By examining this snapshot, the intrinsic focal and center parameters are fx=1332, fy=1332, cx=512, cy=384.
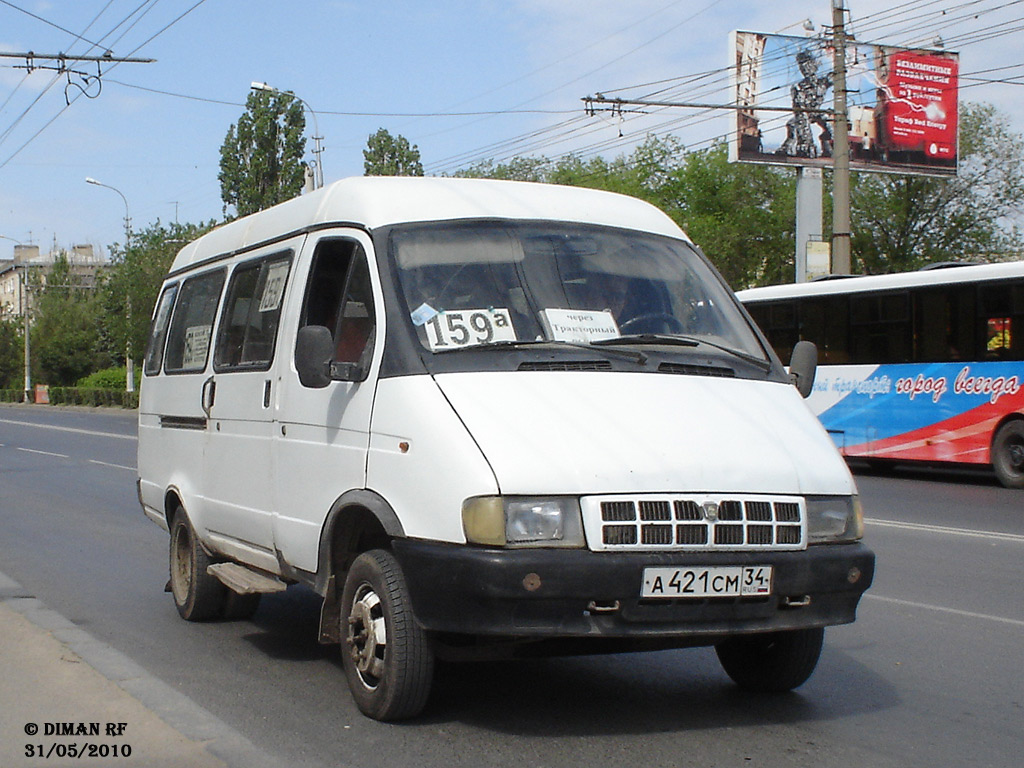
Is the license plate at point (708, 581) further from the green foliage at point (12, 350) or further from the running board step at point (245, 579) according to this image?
the green foliage at point (12, 350)

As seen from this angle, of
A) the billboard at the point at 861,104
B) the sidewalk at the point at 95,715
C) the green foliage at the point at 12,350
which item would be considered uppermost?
the billboard at the point at 861,104

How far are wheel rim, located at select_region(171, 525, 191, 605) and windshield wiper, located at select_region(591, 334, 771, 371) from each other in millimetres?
3219

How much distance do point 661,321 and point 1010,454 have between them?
13.2 m

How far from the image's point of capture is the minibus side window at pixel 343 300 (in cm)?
565

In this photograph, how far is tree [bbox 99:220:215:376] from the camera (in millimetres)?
55688

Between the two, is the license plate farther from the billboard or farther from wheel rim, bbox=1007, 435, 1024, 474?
the billboard

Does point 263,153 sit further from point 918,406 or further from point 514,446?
point 514,446

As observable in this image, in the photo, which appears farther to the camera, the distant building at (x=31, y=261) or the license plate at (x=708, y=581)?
the distant building at (x=31, y=261)

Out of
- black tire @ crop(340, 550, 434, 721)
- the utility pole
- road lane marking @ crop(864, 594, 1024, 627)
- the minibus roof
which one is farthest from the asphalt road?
the utility pole

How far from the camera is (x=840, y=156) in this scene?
80.7 feet

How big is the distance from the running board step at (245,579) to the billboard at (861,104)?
87.1 ft

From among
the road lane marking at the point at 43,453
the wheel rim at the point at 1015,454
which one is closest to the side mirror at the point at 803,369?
the wheel rim at the point at 1015,454

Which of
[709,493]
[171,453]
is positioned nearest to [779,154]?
[171,453]

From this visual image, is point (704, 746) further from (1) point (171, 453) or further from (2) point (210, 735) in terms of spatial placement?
(1) point (171, 453)
